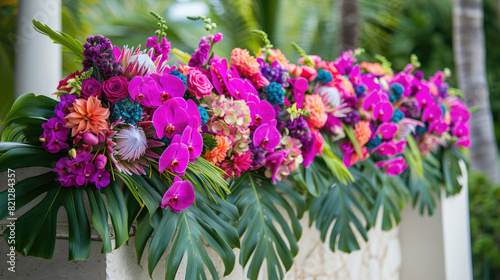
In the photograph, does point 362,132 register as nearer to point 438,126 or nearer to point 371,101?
point 371,101

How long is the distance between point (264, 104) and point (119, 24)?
6.84 meters

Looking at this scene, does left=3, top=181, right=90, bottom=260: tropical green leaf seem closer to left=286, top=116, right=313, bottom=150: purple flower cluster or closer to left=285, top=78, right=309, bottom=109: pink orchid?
left=286, top=116, right=313, bottom=150: purple flower cluster

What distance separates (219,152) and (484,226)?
434 centimetres

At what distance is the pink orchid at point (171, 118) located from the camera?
1363 mm

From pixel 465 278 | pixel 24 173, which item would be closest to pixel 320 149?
pixel 24 173

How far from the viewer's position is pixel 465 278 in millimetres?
3131

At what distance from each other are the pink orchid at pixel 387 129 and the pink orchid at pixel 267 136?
68 cm

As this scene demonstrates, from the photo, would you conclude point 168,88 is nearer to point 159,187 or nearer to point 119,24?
point 159,187

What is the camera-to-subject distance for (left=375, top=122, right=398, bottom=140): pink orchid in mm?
2191

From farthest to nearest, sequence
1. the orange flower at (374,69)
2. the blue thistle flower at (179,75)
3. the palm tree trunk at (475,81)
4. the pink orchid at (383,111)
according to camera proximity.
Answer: the palm tree trunk at (475,81) < the orange flower at (374,69) < the pink orchid at (383,111) < the blue thistle flower at (179,75)

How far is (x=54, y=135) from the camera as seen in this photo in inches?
50.4

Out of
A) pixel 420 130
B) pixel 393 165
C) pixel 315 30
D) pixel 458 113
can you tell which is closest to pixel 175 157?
pixel 393 165

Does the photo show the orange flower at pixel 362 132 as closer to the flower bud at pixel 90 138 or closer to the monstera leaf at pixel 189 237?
the monstera leaf at pixel 189 237

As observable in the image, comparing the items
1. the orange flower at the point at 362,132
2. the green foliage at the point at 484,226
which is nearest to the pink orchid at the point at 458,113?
the orange flower at the point at 362,132
